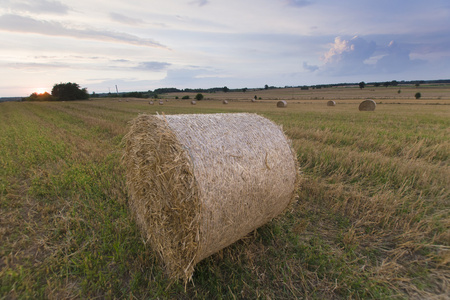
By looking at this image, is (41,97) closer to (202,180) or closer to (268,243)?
(202,180)

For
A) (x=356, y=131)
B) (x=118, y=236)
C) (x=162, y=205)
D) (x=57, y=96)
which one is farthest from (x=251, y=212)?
(x=57, y=96)

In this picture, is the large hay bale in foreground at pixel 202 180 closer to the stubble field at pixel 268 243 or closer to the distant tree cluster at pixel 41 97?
the stubble field at pixel 268 243

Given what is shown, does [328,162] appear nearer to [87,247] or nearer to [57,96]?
[87,247]

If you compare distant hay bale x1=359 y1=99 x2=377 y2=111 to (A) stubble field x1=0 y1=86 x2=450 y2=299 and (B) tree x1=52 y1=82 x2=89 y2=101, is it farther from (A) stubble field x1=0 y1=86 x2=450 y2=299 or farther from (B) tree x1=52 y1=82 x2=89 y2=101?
(B) tree x1=52 y1=82 x2=89 y2=101

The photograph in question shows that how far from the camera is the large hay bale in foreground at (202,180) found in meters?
2.26

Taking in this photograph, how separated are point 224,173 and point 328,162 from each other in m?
3.86

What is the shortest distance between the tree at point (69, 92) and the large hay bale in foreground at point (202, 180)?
271 feet

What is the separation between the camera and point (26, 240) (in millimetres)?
2908

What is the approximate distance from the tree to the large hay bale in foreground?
82.6 meters

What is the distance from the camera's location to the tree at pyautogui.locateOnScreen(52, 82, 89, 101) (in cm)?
6900

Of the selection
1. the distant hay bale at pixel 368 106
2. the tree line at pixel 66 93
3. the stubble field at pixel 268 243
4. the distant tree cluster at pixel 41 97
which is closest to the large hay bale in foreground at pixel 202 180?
the stubble field at pixel 268 243

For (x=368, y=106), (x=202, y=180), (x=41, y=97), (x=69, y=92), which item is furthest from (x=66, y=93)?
(x=202, y=180)

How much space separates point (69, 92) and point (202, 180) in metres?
84.7

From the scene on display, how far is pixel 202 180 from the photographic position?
2.20 metres
